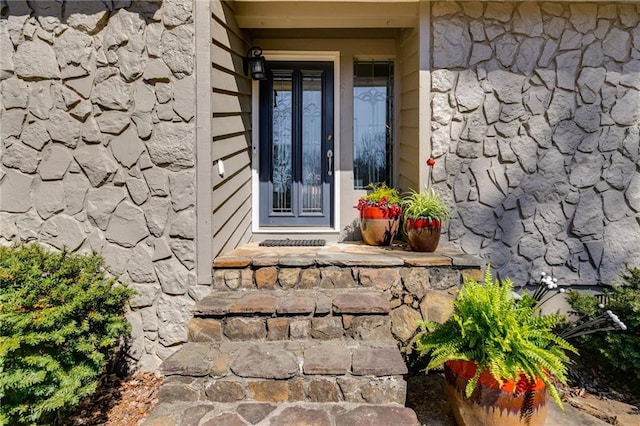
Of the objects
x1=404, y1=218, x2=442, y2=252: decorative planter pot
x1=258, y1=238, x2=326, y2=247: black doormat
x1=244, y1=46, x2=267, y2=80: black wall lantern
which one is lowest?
x1=258, y1=238, x2=326, y2=247: black doormat

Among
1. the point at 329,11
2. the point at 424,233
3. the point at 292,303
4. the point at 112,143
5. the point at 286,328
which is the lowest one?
the point at 286,328

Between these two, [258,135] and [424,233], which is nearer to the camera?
[424,233]

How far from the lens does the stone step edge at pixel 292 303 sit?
264cm

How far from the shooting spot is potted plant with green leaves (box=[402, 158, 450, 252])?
3225 millimetres

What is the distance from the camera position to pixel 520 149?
11.2 ft

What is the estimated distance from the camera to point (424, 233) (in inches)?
127

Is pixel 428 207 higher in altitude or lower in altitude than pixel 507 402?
higher

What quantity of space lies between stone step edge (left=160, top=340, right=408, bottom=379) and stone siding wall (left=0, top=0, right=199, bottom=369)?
0.63 meters

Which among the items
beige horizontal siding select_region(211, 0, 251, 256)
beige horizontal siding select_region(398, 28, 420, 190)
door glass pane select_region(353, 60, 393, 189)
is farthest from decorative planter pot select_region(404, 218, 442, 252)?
beige horizontal siding select_region(211, 0, 251, 256)

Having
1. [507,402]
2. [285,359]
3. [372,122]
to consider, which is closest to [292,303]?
[285,359]

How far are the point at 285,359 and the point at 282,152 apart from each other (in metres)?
2.38

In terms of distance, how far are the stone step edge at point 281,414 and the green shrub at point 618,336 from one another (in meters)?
1.78

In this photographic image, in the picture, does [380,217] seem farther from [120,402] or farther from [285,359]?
[120,402]

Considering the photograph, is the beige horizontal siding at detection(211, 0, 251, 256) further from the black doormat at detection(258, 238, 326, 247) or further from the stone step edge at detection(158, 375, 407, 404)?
the stone step edge at detection(158, 375, 407, 404)
